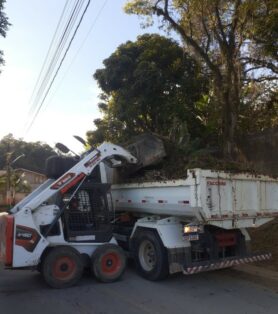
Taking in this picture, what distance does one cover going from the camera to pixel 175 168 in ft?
28.9

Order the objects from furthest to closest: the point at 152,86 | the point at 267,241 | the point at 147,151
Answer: the point at 152,86, the point at 267,241, the point at 147,151

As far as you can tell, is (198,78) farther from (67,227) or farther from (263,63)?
(67,227)

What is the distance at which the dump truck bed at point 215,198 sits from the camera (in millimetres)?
7859

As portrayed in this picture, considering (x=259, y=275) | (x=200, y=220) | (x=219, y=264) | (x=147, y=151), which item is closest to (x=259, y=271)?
(x=259, y=275)

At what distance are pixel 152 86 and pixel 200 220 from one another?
36.3 ft

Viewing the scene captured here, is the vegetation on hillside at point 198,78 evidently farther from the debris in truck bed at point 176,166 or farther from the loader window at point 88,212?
the loader window at point 88,212

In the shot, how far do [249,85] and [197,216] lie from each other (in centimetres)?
972

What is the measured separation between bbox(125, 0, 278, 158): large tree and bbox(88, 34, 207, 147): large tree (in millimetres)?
3481

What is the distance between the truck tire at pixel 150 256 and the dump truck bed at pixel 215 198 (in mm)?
549

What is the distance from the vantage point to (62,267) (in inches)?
332

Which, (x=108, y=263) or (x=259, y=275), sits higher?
(x=108, y=263)

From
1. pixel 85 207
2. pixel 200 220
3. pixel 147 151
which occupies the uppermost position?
pixel 147 151

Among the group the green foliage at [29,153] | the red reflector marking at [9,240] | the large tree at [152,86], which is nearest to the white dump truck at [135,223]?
the red reflector marking at [9,240]

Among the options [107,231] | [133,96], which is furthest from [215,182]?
[133,96]
